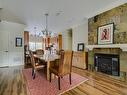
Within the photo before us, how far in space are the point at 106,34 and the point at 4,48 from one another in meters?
5.37

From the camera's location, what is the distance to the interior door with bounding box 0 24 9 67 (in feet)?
18.6

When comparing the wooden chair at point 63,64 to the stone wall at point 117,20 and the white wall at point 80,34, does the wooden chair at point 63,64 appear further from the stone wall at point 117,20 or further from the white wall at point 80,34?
the white wall at point 80,34

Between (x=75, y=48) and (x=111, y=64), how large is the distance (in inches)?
130

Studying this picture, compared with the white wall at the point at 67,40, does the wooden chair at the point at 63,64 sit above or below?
below

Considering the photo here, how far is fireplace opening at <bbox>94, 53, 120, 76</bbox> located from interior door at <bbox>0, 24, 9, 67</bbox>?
16.0 feet

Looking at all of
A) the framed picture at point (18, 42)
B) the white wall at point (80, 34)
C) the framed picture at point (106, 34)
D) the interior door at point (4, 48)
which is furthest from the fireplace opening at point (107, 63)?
the interior door at point (4, 48)

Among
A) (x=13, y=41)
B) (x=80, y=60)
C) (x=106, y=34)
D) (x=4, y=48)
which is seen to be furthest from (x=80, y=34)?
(x=4, y=48)

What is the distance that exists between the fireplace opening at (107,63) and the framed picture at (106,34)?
56cm

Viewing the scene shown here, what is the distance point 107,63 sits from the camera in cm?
397

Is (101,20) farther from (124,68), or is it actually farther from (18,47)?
(18,47)

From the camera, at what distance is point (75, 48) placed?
6.91 meters

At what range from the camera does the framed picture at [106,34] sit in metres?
3.81

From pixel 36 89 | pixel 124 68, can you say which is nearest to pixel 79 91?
pixel 36 89

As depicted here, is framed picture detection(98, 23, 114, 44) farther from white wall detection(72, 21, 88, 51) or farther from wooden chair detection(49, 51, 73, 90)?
wooden chair detection(49, 51, 73, 90)
